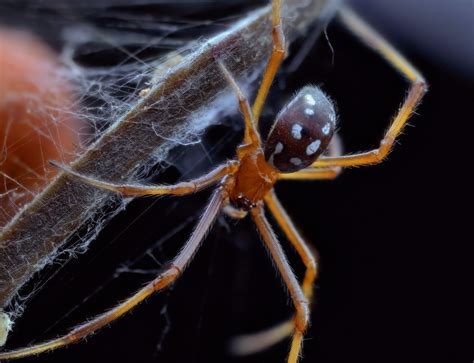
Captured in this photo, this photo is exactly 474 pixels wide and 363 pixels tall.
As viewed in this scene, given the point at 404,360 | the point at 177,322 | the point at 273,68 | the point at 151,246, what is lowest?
the point at 404,360

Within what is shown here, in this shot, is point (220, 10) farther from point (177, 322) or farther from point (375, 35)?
point (177, 322)

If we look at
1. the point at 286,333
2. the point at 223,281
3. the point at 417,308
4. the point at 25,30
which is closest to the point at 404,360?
the point at 417,308

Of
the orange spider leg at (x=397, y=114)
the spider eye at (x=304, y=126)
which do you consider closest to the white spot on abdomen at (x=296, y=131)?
the spider eye at (x=304, y=126)

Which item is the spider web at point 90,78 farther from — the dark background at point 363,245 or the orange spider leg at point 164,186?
the dark background at point 363,245

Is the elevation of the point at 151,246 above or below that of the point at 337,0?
below

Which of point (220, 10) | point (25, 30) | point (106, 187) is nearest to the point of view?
point (106, 187)

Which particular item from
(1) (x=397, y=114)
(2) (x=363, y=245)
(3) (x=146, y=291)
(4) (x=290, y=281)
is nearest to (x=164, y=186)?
(3) (x=146, y=291)

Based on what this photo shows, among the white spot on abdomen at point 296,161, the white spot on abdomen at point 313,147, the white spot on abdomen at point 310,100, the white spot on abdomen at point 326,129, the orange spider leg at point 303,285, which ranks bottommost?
the orange spider leg at point 303,285
